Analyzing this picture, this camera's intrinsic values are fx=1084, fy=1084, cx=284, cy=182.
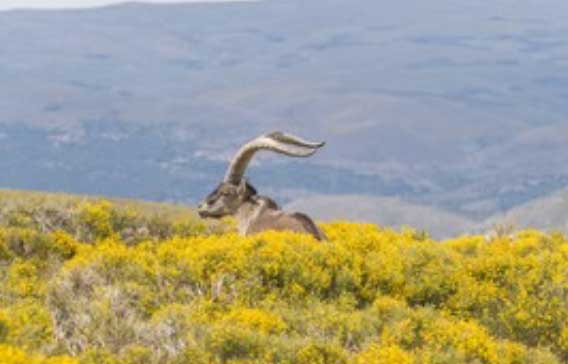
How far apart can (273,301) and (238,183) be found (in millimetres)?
8032

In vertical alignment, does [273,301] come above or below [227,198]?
above

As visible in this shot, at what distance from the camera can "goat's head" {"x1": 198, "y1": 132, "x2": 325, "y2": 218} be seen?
66.6 ft

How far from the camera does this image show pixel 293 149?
1959 centimetres

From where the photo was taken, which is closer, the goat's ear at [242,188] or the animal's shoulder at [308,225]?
the animal's shoulder at [308,225]

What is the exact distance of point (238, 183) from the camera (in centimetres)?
2238

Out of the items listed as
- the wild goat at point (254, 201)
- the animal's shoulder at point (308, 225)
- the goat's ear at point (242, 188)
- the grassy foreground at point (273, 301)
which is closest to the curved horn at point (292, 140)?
the wild goat at point (254, 201)

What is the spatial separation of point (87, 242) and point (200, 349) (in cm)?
904

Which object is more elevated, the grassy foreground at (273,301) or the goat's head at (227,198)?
the grassy foreground at (273,301)

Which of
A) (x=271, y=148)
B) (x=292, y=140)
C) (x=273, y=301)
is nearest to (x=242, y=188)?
(x=271, y=148)

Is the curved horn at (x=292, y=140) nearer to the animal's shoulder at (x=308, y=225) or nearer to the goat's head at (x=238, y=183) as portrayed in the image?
the goat's head at (x=238, y=183)

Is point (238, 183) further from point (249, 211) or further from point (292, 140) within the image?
point (292, 140)

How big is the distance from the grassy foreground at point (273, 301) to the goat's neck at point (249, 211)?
2383 millimetres

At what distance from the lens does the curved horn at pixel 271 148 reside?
63.9 feet

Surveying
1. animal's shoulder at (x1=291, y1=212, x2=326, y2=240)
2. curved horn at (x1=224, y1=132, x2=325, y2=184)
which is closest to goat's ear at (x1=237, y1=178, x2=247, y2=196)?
curved horn at (x1=224, y1=132, x2=325, y2=184)
